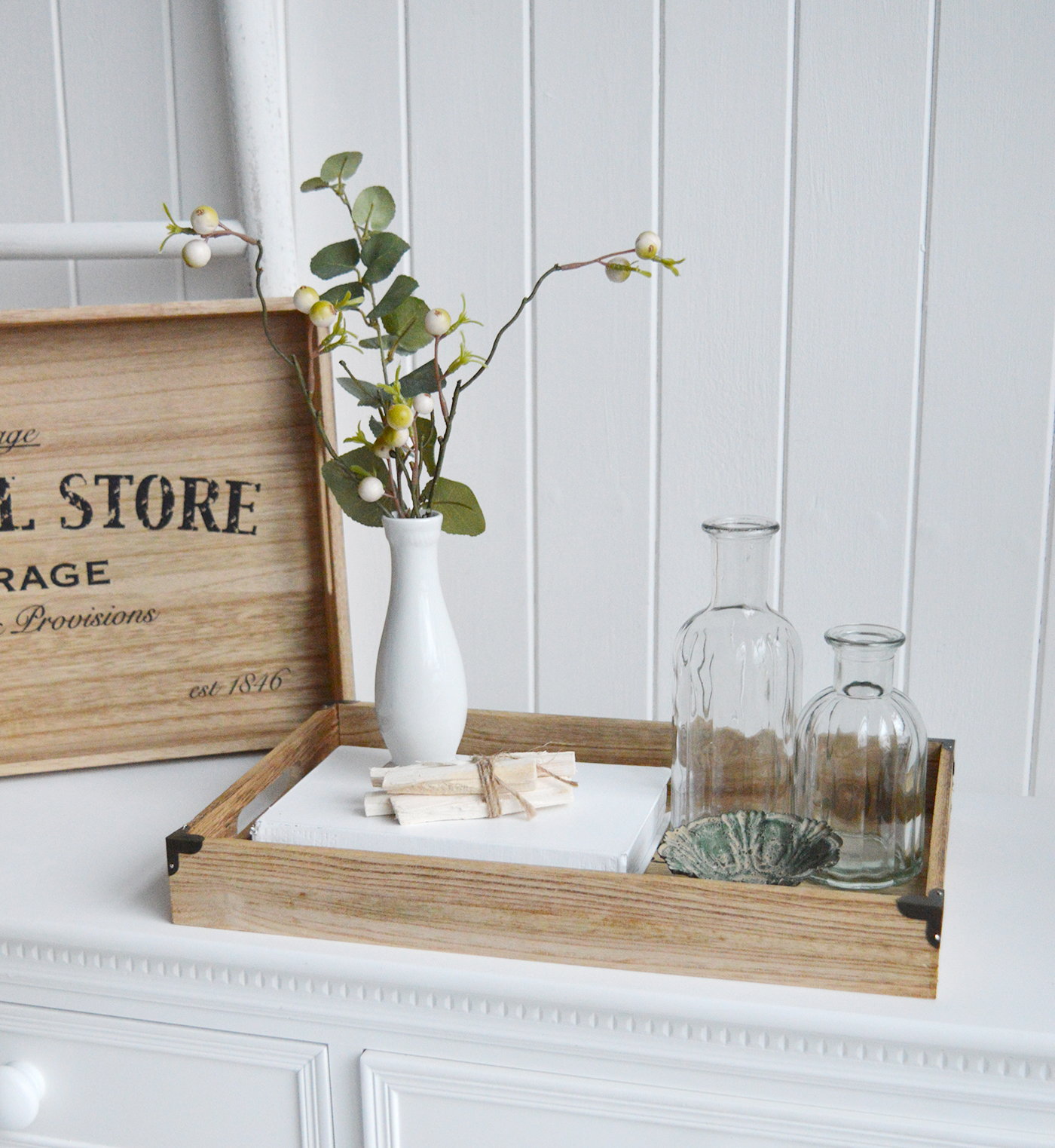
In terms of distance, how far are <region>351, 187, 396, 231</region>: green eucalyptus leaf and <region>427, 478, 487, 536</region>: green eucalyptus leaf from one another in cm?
23

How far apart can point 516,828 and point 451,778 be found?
0.06 meters

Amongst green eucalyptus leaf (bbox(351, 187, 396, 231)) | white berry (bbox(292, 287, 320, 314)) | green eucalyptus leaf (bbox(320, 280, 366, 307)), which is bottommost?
white berry (bbox(292, 287, 320, 314))

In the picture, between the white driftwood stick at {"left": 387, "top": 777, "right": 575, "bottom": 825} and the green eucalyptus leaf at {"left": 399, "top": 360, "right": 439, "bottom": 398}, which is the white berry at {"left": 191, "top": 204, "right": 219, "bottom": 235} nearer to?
the green eucalyptus leaf at {"left": 399, "top": 360, "right": 439, "bottom": 398}

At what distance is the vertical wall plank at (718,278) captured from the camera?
3.49ft

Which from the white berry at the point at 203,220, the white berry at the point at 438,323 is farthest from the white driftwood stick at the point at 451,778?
the white berry at the point at 203,220

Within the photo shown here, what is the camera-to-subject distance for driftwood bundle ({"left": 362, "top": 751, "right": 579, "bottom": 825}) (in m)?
0.85

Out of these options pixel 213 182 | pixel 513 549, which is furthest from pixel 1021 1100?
pixel 213 182

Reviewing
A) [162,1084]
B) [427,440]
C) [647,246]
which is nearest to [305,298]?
[427,440]

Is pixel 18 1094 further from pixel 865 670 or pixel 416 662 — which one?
pixel 865 670

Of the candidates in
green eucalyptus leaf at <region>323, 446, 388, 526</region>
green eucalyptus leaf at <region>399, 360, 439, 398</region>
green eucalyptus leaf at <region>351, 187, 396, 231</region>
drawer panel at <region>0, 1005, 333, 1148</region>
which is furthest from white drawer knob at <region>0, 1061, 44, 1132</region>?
green eucalyptus leaf at <region>351, 187, 396, 231</region>

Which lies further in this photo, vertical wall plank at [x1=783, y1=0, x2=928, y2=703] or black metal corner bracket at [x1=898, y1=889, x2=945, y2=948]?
vertical wall plank at [x1=783, y1=0, x2=928, y2=703]

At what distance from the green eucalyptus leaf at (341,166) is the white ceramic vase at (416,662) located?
11.8 inches

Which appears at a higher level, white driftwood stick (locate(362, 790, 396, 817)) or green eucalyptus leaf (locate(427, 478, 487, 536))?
green eucalyptus leaf (locate(427, 478, 487, 536))

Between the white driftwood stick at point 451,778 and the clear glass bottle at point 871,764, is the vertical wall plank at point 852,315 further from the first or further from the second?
the white driftwood stick at point 451,778
